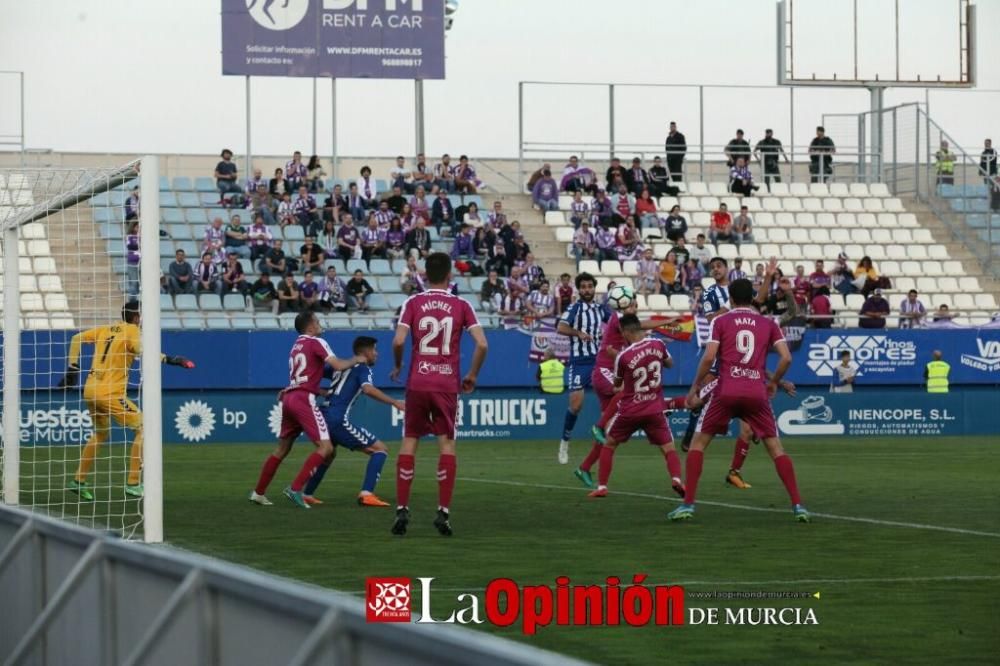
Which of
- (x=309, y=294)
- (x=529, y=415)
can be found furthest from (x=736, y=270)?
(x=309, y=294)

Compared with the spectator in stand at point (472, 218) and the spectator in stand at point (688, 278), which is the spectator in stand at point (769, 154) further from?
the spectator in stand at point (472, 218)

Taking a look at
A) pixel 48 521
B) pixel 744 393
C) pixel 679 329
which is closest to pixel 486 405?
pixel 679 329

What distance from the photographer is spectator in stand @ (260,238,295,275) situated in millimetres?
33281

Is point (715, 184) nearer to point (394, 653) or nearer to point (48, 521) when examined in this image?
point (48, 521)

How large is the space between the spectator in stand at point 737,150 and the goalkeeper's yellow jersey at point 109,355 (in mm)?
26529

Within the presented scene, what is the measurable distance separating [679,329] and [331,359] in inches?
691

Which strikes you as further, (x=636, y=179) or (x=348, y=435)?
(x=636, y=179)

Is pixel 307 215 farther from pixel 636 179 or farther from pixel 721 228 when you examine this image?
pixel 721 228

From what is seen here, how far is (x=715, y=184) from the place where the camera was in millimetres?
41812

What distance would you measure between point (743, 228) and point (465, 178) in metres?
6.42

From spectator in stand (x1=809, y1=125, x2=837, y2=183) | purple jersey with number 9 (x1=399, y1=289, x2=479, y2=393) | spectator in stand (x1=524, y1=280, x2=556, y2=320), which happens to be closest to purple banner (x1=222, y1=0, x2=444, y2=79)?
spectator in stand (x1=524, y1=280, x2=556, y2=320)

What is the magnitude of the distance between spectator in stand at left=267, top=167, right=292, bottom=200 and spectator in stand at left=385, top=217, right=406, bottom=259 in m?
2.56

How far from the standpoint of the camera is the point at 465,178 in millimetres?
39094

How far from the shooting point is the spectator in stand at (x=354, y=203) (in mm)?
36188
